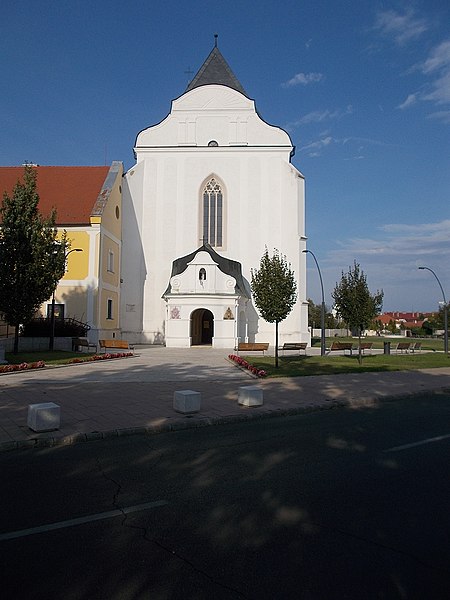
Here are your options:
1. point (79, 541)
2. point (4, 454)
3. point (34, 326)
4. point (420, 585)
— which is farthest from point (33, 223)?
point (420, 585)

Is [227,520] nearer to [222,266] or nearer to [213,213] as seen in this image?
[222,266]

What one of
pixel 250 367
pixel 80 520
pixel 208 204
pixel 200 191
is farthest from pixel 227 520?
pixel 200 191

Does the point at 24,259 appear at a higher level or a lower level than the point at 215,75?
lower

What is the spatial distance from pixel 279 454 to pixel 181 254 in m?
38.0

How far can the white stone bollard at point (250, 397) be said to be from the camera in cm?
1120

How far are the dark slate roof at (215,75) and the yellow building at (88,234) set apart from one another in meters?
13.6

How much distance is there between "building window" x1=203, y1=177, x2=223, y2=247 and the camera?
44781 mm

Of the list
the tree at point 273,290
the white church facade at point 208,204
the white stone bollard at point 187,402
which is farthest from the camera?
the white church facade at point 208,204

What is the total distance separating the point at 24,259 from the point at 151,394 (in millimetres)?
13220

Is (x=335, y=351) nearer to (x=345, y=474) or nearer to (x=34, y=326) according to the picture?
(x=34, y=326)

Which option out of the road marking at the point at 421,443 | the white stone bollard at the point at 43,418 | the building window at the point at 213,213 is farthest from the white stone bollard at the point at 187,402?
the building window at the point at 213,213

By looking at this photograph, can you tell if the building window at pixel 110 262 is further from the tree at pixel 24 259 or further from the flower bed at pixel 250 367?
the flower bed at pixel 250 367

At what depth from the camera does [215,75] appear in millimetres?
50125

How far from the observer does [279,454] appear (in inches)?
281
